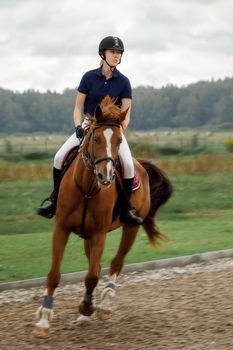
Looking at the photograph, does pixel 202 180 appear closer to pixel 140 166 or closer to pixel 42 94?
pixel 140 166

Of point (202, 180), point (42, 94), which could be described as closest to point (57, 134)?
point (42, 94)

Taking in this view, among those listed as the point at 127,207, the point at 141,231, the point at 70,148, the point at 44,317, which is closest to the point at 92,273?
the point at 44,317

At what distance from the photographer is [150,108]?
326ft

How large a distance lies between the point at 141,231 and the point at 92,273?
8.32 meters

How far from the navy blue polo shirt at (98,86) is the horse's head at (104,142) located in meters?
0.60

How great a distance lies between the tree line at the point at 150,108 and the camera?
3757 inches

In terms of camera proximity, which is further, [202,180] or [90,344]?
[202,180]

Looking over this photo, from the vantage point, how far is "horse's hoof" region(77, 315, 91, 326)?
746 cm

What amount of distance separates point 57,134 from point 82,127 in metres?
88.0

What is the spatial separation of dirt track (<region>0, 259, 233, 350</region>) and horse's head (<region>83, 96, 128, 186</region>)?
1581 mm

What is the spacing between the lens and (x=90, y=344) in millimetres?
6633

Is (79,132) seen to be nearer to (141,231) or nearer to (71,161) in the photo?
(71,161)

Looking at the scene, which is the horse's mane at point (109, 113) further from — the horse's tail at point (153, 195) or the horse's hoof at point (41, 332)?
the horse's tail at point (153, 195)

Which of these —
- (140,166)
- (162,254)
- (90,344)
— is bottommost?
(162,254)
